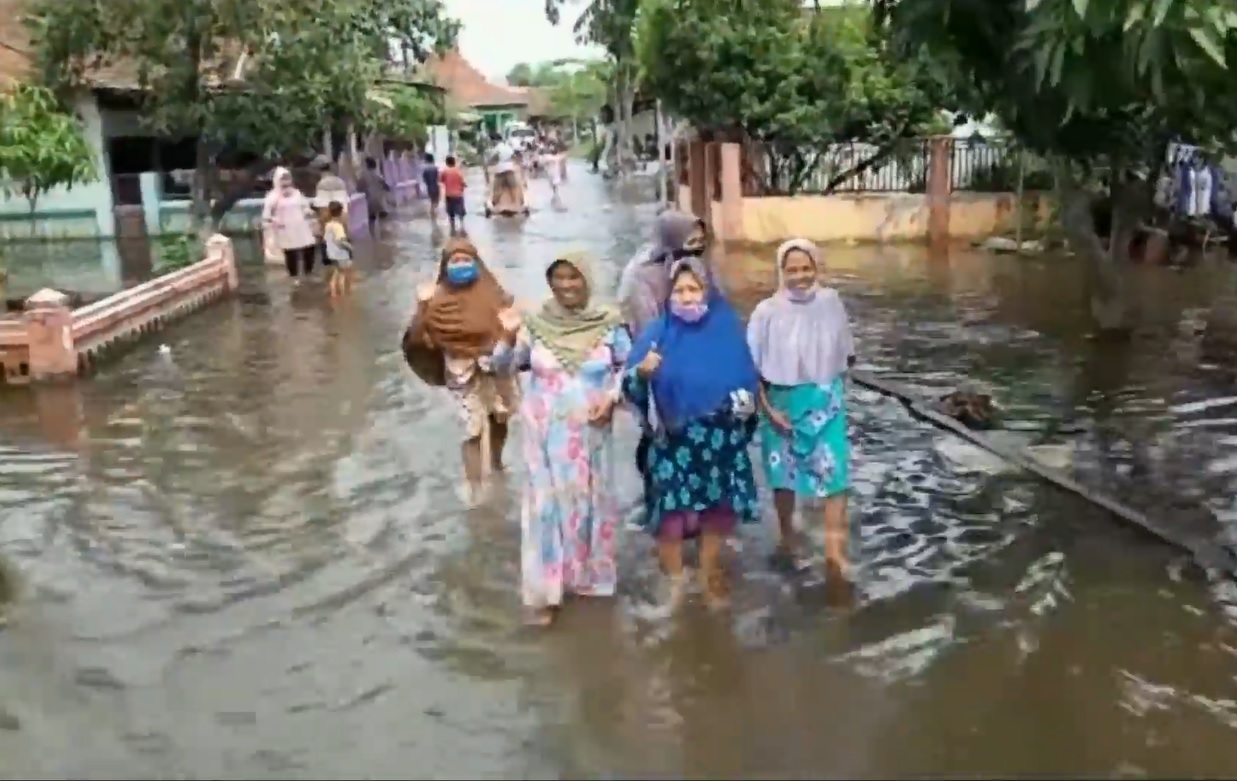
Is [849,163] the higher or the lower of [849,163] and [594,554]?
the higher

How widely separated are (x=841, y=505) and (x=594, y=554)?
118 centimetres

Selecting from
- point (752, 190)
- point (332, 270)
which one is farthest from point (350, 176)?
point (332, 270)

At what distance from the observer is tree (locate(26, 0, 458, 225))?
75.6 ft

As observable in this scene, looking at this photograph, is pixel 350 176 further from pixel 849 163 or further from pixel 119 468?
pixel 119 468

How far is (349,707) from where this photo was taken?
554 cm

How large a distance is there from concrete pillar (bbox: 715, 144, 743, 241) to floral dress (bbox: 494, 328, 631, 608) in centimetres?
1753

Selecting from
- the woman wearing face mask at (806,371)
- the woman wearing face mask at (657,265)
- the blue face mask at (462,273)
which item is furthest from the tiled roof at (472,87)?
the woman wearing face mask at (806,371)

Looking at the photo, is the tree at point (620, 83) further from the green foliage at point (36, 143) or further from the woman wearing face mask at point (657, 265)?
the woman wearing face mask at point (657, 265)

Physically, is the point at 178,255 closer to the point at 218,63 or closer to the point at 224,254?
the point at 224,254

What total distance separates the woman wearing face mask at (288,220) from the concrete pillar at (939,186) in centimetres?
993

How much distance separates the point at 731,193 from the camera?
77.5 ft

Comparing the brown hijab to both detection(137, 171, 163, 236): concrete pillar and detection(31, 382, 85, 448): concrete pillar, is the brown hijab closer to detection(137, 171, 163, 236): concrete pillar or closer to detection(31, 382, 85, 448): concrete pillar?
detection(31, 382, 85, 448): concrete pillar

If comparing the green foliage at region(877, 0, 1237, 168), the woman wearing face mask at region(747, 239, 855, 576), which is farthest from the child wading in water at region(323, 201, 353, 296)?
the woman wearing face mask at region(747, 239, 855, 576)

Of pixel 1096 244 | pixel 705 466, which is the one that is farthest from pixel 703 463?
pixel 1096 244
